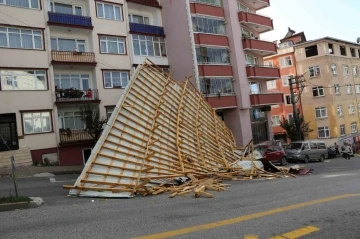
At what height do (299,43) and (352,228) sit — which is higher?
(299,43)

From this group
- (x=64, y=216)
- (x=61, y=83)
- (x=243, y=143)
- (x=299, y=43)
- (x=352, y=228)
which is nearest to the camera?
(x=352, y=228)

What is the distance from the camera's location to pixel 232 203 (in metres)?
9.91

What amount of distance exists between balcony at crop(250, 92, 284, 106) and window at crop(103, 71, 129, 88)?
43.3ft

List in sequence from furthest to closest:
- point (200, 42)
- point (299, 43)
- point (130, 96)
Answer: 1. point (299, 43)
2. point (200, 42)
3. point (130, 96)

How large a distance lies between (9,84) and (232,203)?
19683 mm

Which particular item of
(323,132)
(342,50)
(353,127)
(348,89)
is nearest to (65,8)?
(323,132)

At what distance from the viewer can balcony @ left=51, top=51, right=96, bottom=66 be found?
85.8ft

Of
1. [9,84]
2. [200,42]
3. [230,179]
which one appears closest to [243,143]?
[200,42]

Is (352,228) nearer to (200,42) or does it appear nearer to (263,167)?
(263,167)

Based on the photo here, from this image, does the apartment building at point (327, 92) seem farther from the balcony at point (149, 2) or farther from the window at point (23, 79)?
the window at point (23, 79)

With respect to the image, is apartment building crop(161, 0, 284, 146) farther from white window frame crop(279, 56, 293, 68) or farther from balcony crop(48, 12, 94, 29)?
white window frame crop(279, 56, 293, 68)

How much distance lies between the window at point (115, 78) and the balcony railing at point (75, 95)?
1514 millimetres

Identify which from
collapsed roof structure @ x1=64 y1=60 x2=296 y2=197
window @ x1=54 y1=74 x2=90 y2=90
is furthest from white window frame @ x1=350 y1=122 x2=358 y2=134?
window @ x1=54 y1=74 x2=90 y2=90

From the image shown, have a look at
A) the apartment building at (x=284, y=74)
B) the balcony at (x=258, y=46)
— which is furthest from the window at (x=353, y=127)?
the balcony at (x=258, y=46)
